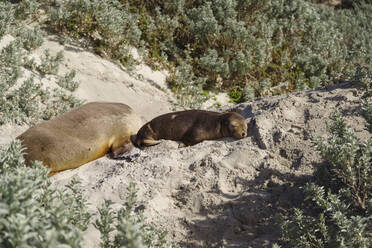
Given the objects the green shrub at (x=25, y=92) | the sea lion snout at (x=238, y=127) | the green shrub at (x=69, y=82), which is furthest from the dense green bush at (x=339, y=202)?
the green shrub at (x=69, y=82)

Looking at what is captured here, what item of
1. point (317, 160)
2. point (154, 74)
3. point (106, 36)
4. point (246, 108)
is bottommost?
point (154, 74)

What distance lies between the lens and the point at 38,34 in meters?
7.90

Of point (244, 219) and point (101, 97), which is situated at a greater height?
point (244, 219)

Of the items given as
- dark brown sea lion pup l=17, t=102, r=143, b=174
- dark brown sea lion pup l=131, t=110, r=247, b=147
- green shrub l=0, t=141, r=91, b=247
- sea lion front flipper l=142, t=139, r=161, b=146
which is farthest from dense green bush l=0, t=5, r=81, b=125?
green shrub l=0, t=141, r=91, b=247

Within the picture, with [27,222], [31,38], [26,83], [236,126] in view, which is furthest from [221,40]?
[27,222]

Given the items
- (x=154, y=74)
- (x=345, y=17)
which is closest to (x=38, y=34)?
(x=154, y=74)

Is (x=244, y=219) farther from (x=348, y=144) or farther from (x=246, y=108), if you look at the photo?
(x=246, y=108)

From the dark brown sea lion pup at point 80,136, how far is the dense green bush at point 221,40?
2.75 m

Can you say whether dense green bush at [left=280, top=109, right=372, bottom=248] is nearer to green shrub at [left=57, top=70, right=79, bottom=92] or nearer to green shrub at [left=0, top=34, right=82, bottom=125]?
green shrub at [left=0, top=34, right=82, bottom=125]

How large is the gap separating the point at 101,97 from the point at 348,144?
5.52 metres

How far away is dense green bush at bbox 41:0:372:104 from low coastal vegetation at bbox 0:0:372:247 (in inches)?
1.0

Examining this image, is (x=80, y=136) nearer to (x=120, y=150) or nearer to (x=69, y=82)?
(x=120, y=150)

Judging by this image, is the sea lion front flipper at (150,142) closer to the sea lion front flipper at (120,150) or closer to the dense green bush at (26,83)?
the sea lion front flipper at (120,150)

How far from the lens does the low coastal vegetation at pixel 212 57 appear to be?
343cm
